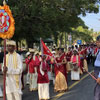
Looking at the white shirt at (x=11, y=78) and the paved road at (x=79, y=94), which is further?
the paved road at (x=79, y=94)

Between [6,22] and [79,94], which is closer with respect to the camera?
[6,22]

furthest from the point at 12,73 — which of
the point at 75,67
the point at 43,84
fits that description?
the point at 75,67

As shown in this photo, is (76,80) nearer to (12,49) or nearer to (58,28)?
(12,49)

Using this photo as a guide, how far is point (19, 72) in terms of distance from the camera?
6.05 metres

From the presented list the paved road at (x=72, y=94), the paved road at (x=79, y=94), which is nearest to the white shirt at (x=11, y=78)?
the paved road at (x=72, y=94)

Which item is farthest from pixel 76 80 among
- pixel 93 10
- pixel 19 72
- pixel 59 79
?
pixel 93 10

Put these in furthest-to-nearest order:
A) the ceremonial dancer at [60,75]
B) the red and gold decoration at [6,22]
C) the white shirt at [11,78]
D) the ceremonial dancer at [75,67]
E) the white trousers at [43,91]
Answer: the ceremonial dancer at [75,67], the ceremonial dancer at [60,75], the white trousers at [43,91], the red and gold decoration at [6,22], the white shirt at [11,78]

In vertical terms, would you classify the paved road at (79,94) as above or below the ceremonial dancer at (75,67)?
below

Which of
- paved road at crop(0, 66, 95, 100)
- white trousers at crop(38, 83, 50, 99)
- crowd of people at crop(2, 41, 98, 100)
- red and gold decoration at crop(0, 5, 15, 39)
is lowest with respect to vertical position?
paved road at crop(0, 66, 95, 100)

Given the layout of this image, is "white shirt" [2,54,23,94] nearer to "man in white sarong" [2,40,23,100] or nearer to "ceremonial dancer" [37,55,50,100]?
"man in white sarong" [2,40,23,100]

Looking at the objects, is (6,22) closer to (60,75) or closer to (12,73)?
(12,73)

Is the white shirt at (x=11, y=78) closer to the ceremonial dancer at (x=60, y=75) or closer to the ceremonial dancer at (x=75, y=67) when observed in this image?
the ceremonial dancer at (x=60, y=75)

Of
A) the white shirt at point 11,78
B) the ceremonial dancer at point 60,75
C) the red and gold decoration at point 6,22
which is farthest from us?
the ceremonial dancer at point 60,75

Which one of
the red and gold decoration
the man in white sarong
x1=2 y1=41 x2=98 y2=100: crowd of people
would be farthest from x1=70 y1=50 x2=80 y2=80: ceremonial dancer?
the man in white sarong
